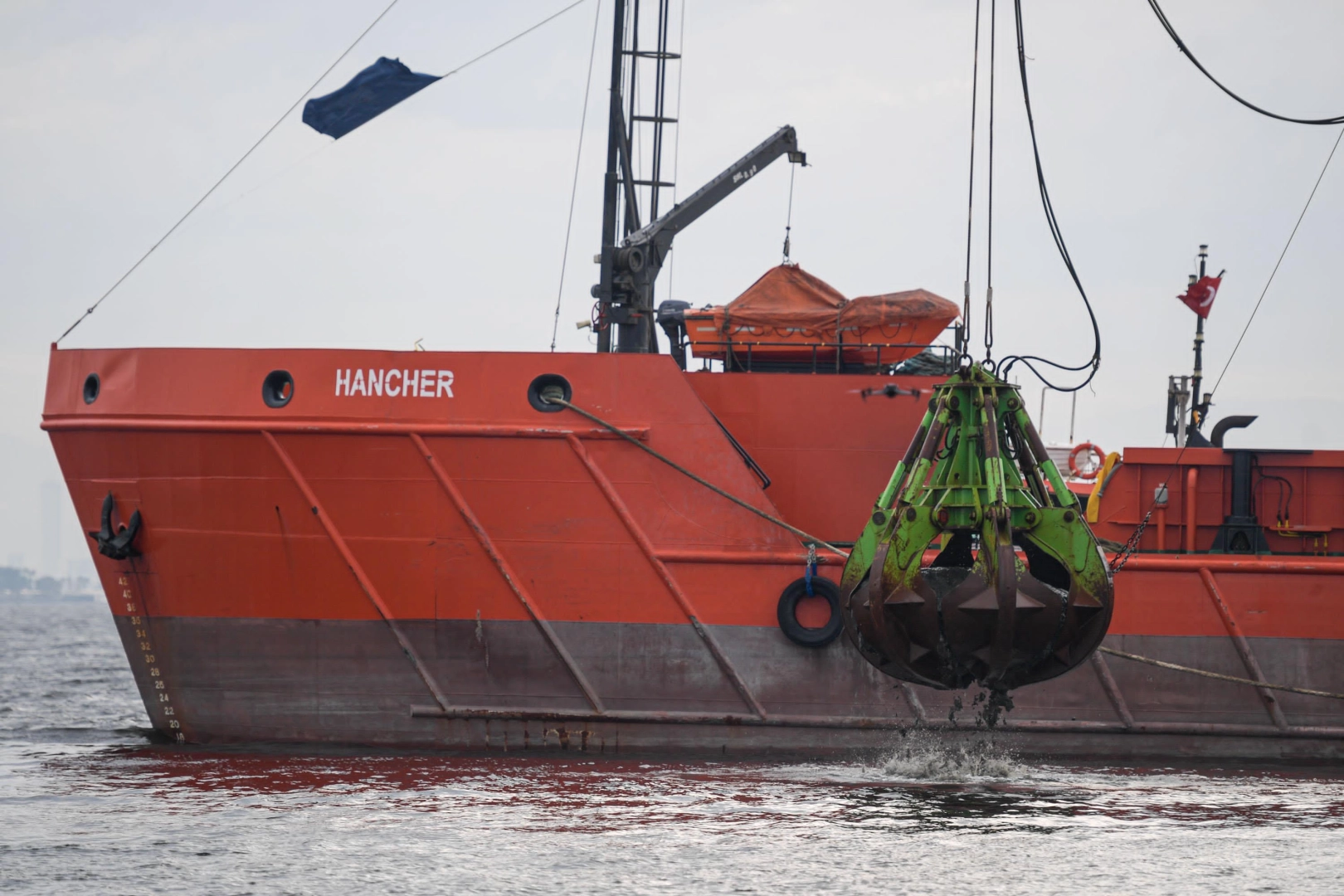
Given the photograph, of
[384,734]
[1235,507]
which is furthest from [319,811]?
[1235,507]

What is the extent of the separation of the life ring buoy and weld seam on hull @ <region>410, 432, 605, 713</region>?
6.46m

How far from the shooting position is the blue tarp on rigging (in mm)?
15711

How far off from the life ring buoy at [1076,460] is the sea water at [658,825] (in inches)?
167

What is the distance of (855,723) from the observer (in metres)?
13.9

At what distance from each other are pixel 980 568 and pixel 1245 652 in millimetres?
4601

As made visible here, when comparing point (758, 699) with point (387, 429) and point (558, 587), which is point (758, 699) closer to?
point (558, 587)

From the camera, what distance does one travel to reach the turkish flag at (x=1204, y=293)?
17.0m

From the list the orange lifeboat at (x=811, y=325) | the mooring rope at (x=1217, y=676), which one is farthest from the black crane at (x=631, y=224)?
the mooring rope at (x=1217, y=676)

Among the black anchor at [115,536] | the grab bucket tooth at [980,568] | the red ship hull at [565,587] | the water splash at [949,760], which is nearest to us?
the grab bucket tooth at [980,568]

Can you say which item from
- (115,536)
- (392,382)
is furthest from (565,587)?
(115,536)

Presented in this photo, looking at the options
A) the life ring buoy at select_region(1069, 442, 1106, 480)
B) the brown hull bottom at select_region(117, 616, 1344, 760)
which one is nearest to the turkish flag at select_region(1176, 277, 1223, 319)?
the life ring buoy at select_region(1069, 442, 1106, 480)

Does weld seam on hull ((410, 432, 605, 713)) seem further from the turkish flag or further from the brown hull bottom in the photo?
the turkish flag

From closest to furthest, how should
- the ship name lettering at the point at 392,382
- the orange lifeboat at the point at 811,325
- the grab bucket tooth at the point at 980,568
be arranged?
the grab bucket tooth at the point at 980,568 < the ship name lettering at the point at 392,382 < the orange lifeboat at the point at 811,325

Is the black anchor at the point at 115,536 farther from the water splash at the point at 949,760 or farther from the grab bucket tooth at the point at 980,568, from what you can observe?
the water splash at the point at 949,760
